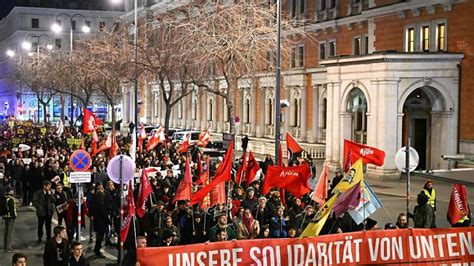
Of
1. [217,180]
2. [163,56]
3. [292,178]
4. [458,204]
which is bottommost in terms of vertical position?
[458,204]

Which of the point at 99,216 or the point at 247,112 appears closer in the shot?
the point at 99,216

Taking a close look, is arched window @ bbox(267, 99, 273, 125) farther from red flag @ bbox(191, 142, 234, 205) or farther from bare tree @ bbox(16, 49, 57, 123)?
red flag @ bbox(191, 142, 234, 205)

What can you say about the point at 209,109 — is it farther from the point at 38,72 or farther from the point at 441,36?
the point at 441,36

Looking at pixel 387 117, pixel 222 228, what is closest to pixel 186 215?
pixel 222 228

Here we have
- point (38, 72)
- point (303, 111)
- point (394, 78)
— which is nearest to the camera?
point (394, 78)

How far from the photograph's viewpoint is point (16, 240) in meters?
19.4

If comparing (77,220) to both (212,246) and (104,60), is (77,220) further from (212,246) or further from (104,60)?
(104,60)

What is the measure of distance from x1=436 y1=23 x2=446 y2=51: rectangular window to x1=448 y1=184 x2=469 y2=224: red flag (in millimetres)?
20914

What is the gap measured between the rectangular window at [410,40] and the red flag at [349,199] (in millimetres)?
26545

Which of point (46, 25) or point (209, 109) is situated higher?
point (46, 25)

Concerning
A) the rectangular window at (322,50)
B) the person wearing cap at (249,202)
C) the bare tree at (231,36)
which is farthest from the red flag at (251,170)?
the rectangular window at (322,50)

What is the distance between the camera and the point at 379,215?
23.5 metres

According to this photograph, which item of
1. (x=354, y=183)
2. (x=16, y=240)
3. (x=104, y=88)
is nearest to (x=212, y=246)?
(x=354, y=183)

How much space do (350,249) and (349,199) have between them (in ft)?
5.29
